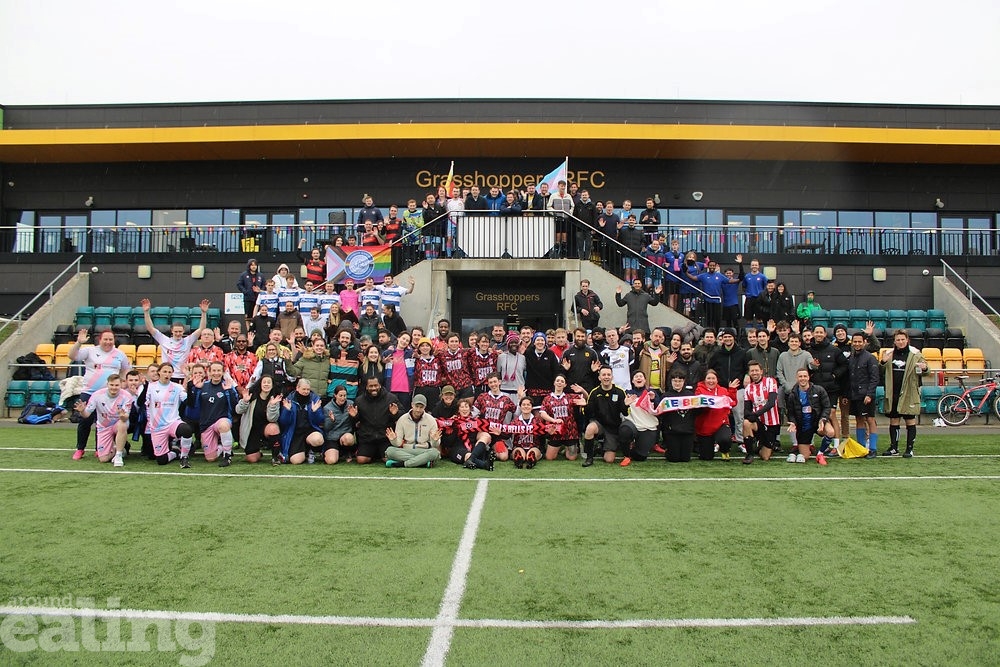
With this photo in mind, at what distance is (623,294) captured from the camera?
52.3 feet

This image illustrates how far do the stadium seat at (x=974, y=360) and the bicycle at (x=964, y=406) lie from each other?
1196mm

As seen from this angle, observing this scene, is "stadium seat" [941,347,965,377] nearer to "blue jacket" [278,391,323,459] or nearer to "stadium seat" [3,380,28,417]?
"blue jacket" [278,391,323,459]

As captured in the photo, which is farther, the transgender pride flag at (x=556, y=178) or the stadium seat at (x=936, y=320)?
the stadium seat at (x=936, y=320)

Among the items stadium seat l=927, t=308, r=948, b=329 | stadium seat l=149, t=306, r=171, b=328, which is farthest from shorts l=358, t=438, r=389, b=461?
stadium seat l=927, t=308, r=948, b=329

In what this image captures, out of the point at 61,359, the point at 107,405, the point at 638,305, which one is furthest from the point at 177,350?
the point at 638,305

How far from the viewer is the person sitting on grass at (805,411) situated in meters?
9.91

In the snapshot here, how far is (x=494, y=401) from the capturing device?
398 inches

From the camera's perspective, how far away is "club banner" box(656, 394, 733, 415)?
10.0 metres

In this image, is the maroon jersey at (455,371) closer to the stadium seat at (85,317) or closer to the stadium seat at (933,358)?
the stadium seat at (933,358)

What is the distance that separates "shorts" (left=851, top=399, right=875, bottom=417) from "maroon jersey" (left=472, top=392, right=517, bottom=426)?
4960mm

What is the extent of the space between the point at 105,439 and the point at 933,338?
1758 centimetres

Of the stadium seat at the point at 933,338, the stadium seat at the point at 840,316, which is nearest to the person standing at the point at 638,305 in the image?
the stadium seat at the point at 840,316

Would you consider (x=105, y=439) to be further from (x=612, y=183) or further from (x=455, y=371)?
(x=612, y=183)

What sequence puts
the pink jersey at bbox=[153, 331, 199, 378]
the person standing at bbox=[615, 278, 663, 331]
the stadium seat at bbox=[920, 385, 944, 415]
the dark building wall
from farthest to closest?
the dark building wall < the stadium seat at bbox=[920, 385, 944, 415] < the person standing at bbox=[615, 278, 663, 331] < the pink jersey at bbox=[153, 331, 199, 378]
